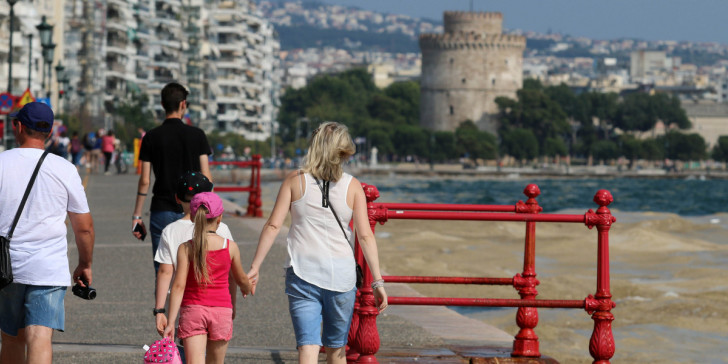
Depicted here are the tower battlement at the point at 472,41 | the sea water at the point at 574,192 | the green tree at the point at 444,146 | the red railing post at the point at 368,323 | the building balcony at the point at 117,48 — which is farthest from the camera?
the tower battlement at the point at 472,41

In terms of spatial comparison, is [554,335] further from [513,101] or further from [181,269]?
[513,101]

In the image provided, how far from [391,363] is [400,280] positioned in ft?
2.02

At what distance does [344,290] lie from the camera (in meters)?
6.11

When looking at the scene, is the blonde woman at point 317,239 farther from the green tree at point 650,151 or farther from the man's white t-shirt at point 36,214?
the green tree at point 650,151

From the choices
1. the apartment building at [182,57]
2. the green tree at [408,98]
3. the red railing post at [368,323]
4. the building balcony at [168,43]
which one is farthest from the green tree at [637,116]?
the red railing post at [368,323]

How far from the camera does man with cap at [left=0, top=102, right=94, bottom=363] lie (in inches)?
228

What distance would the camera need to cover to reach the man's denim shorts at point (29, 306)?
19.2 ft

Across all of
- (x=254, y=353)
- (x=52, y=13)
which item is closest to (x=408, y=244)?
(x=254, y=353)

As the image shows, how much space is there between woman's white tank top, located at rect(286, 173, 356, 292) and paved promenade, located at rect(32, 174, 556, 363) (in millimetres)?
1644

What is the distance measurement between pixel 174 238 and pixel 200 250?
233 millimetres

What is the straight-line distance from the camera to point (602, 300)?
736 cm

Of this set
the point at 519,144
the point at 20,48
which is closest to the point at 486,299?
the point at 20,48

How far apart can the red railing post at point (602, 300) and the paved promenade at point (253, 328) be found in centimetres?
65

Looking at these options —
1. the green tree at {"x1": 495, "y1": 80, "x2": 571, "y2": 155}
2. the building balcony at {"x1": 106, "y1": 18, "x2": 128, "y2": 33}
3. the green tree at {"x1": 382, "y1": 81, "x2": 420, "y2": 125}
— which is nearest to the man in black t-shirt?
the building balcony at {"x1": 106, "y1": 18, "x2": 128, "y2": 33}
